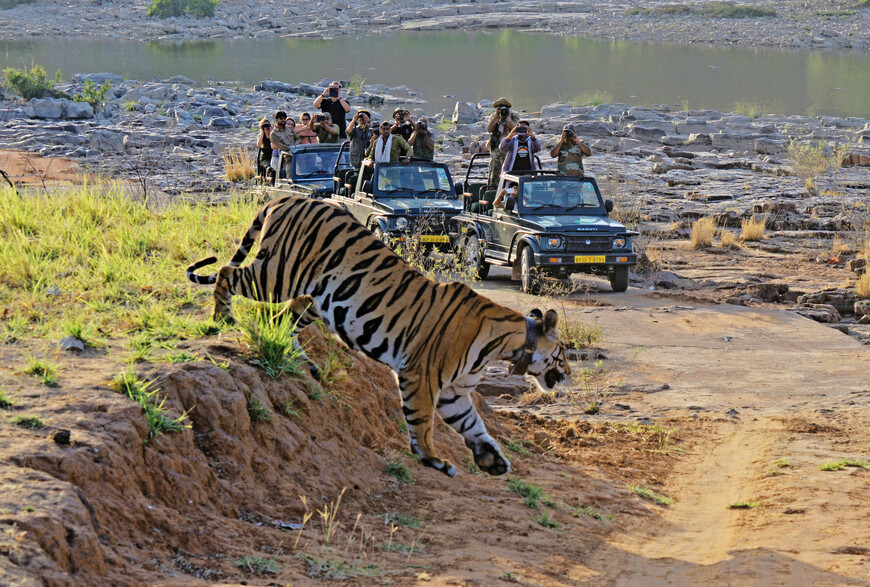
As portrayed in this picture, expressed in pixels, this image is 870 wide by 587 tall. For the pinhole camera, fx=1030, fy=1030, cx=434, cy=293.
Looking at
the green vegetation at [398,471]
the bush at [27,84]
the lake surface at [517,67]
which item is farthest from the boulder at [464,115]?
the green vegetation at [398,471]

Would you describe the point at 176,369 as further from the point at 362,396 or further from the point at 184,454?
the point at 362,396

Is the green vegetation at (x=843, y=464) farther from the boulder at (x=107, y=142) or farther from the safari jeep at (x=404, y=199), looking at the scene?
the boulder at (x=107, y=142)

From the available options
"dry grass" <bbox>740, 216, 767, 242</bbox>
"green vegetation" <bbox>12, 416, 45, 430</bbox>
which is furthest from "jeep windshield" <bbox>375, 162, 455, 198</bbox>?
"green vegetation" <bbox>12, 416, 45, 430</bbox>

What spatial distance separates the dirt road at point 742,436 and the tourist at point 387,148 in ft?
9.57

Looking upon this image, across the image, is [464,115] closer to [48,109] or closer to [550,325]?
[48,109]

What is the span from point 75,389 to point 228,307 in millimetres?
1728

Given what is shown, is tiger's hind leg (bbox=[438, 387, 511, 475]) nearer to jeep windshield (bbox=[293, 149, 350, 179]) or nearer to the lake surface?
jeep windshield (bbox=[293, 149, 350, 179])

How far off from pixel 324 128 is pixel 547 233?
23.2 feet

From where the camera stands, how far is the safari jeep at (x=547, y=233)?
1563 centimetres

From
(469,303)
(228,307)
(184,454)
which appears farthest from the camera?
(228,307)

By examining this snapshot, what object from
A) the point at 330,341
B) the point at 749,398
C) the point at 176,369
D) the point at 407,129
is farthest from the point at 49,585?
the point at 407,129

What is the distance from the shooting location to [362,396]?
26.3 feet

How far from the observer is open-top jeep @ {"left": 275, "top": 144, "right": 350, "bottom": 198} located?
62.6ft

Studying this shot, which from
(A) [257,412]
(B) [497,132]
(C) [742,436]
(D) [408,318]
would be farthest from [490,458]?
(B) [497,132]
